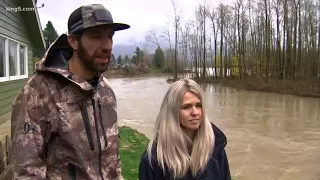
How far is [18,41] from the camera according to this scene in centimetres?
1041

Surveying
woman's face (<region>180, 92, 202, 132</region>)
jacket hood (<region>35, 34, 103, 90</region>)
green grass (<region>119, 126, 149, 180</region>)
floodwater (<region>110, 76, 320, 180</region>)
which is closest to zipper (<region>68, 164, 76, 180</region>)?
jacket hood (<region>35, 34, 103, 90</region>)

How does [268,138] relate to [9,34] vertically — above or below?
below

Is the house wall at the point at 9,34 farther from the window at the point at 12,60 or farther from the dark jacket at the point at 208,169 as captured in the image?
the dark jacket at the point at 208,169

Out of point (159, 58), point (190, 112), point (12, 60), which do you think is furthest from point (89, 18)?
point (159, 58)

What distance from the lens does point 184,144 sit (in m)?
2.17

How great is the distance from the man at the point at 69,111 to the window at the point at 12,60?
760cm

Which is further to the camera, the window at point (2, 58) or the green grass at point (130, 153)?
the window at point (2, 58)

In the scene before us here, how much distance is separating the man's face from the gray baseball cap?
0.12ft

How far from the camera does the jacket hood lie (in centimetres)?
161

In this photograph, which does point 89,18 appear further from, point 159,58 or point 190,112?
point 159,58

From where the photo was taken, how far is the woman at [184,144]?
2123 millimetres

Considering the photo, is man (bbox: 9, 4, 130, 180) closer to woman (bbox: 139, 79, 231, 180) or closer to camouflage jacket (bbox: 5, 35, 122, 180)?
camouflage jacket (bbox: 5, 35, 122, 180)

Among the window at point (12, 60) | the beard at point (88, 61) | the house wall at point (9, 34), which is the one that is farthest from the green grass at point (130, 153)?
the beard at point (88, 61)

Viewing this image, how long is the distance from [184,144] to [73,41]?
965mm
